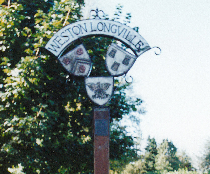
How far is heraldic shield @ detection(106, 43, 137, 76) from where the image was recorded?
4.96 metres

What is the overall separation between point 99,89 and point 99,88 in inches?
0.8

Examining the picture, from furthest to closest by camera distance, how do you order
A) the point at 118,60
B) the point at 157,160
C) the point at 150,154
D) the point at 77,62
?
the point at 150,154 < the point at 157,160 < the point at 118,60 < the point at 77,62

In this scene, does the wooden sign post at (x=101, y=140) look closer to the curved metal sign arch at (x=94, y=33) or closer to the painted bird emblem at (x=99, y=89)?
the painted bird emblem at (x=99, y=89)

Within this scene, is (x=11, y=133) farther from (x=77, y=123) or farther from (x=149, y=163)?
(x=149, y=163)

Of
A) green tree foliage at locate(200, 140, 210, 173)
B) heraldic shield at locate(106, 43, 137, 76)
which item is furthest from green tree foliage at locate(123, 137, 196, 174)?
heraldic shield at locate(106, 43, 137, 76)

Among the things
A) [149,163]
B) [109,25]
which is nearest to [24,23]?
[109,25]

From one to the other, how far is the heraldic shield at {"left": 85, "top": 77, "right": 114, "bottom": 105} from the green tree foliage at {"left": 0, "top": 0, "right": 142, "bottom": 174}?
2.32m

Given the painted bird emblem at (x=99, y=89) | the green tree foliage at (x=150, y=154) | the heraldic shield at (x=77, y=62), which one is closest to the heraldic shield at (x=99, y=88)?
the painted bird emblem at (x=99, y=89)

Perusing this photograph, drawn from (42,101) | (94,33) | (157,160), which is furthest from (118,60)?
(157,160)

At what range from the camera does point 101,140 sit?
14.2ft

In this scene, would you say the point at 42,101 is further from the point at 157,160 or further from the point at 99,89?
the point at 157,160

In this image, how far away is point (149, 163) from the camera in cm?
4841

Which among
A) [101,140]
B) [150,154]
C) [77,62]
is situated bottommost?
[150,154]

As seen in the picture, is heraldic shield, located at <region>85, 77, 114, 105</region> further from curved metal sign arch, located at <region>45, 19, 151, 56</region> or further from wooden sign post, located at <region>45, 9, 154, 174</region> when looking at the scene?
curved metal sign arch, located at <region>45, 19, 151, 56</region>
